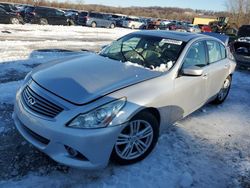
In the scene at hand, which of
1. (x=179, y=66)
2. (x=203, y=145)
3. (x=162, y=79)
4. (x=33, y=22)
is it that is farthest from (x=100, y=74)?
(x=33, y=22)

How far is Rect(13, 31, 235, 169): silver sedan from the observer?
3.19 m

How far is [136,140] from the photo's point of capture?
3.76 meters

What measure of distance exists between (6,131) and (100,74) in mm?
1671

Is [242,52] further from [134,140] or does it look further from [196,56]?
[134,140]

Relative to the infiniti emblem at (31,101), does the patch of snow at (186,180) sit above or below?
below

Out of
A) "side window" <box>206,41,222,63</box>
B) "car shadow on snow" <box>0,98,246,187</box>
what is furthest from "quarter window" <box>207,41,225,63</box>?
"car shadow on snow" <box>0,98,246,187</box>

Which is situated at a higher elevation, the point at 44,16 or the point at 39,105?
the point at 39,105

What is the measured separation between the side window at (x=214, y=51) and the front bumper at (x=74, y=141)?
116 inches

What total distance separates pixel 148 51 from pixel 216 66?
160cm

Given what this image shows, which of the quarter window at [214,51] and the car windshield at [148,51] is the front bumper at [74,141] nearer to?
the car windshield at [148,51]

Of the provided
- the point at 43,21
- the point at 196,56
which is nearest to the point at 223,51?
the point at 196,56

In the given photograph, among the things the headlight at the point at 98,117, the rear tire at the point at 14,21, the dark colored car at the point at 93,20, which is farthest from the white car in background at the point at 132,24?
the headlight at the point at 98,117

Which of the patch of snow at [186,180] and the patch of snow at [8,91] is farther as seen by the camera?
the patch of snow at [8,91]

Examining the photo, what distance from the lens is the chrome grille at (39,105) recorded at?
3264 mm
